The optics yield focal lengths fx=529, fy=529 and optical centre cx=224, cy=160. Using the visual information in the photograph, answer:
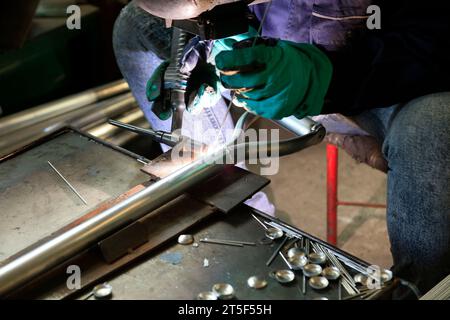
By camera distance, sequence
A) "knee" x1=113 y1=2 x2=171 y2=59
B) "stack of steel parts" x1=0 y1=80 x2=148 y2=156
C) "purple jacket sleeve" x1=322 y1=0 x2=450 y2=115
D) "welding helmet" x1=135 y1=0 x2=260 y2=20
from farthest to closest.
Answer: "stack of steel parts" x1=0 y1=80 x2=148 y2=156 → "knee" x1=113 y1=2 x2=171 y2=59 → "purple jacket sleeve" x1=322 y1=0 x2=450 y2=115 → "welding helmet" x1=135 y1=0 x2=260 y2=20

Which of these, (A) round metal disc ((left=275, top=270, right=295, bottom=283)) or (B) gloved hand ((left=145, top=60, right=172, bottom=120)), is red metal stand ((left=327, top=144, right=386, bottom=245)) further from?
(A) round metal disc ((left=275, top=270, right=295, bottom=283))

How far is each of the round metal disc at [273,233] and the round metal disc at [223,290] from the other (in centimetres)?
16

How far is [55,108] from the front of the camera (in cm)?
196

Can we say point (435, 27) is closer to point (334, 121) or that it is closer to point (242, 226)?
point (334, 121)

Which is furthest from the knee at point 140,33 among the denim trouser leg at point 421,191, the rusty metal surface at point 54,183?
the denim trouser leg at point 421,191

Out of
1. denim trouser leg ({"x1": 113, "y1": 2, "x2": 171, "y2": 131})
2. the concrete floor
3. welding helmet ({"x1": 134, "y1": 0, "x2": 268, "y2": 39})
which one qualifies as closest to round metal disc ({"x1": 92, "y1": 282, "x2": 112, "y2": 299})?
welding helmet ({"x1": 134, "y1": 0, "x2": 268, "y2": 39})

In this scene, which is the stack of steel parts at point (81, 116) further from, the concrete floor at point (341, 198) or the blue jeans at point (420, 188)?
the blue jeans at point (420, 188)

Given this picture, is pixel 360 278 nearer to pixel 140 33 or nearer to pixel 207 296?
pixel 207 296

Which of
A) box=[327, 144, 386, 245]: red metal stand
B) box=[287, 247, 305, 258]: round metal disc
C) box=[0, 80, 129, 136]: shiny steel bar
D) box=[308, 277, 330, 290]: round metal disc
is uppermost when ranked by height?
box=[287, 247, 305, 258]: round metal disc

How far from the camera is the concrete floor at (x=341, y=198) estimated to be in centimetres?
203

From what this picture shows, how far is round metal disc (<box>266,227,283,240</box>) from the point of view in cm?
107

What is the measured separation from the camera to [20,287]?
3.09 feet

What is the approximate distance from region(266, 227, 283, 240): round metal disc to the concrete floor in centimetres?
97
